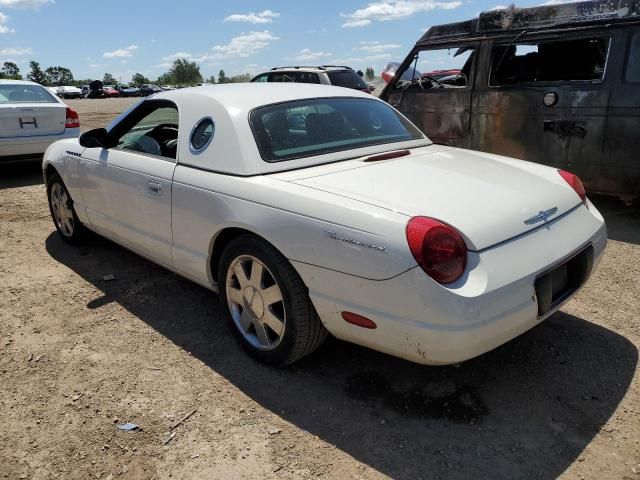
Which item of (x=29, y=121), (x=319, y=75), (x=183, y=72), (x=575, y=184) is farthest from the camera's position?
(x=183, y=72)

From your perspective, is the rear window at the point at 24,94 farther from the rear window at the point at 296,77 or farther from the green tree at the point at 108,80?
the green tree at the point at 108,80

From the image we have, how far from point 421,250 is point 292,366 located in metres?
1.18

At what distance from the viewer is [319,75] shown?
11.6 m

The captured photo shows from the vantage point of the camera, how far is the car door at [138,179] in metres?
3.36

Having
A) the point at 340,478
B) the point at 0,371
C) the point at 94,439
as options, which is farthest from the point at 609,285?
the point at 0,371

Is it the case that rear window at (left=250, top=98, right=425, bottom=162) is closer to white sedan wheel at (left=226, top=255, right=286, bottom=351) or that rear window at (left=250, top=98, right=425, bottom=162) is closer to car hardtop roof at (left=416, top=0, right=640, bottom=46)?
white sedan wheel at (left=226, top=255, right=286, bottom=351)

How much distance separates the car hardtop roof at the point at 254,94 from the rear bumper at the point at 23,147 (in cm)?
490

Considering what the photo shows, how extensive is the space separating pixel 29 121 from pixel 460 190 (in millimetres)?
7153

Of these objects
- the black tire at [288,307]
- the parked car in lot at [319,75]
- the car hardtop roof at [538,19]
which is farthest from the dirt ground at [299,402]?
the parked car in lot at [319,75]

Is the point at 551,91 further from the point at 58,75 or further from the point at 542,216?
the point at 58,75

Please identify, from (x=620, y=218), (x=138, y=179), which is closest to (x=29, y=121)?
(x=138, y=179)

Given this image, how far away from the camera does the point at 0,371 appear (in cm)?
303

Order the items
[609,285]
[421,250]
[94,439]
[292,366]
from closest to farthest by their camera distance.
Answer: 1. [421,250]
2. [94,439]
3. [292,366]
4. [609,285]

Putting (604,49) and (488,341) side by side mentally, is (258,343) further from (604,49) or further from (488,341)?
(604,49)
